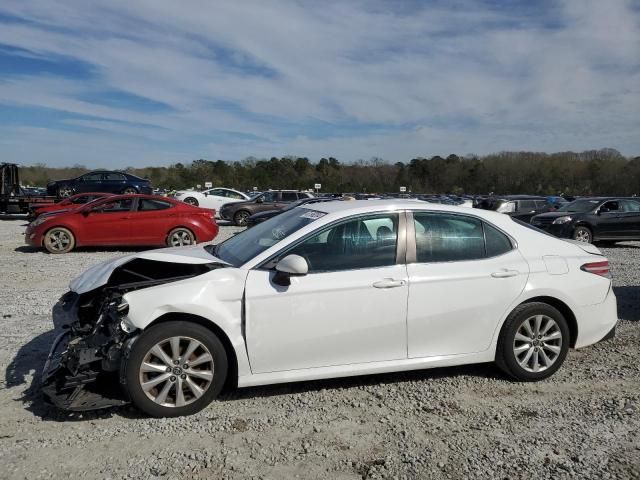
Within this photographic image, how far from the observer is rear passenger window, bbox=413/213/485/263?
4402mm

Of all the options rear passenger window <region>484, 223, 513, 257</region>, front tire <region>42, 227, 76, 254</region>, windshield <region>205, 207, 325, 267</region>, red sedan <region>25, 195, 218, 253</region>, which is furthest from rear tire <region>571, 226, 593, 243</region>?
front tire <region>42, 227, 76, 254</region>

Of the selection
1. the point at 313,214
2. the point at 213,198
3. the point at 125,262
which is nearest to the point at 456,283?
the point at 313,214

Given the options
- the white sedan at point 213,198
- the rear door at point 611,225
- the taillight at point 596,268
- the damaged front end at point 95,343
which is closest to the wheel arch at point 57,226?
the damaged front end at point 95,343

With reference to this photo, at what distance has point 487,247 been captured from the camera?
4.57 m

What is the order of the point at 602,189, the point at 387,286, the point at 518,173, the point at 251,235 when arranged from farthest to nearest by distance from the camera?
the point at 518,173 < the point at 602,189 < the point at 251,235 < the point at 387,286

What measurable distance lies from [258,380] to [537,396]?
2262mm

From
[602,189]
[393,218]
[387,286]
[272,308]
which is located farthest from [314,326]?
[602,189]

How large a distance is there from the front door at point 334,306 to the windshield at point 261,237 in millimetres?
231

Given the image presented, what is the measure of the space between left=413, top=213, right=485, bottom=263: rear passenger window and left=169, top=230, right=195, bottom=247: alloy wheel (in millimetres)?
9300

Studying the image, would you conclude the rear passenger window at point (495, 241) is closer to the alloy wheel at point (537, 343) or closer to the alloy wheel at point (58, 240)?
the alloy wheel at point (537, 343)

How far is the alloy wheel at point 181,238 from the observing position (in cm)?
1280

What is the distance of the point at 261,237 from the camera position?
466 cm

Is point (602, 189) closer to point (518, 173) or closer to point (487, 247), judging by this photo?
point (518, 173)

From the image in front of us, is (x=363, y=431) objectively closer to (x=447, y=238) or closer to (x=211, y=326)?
(x=211, y=326)
